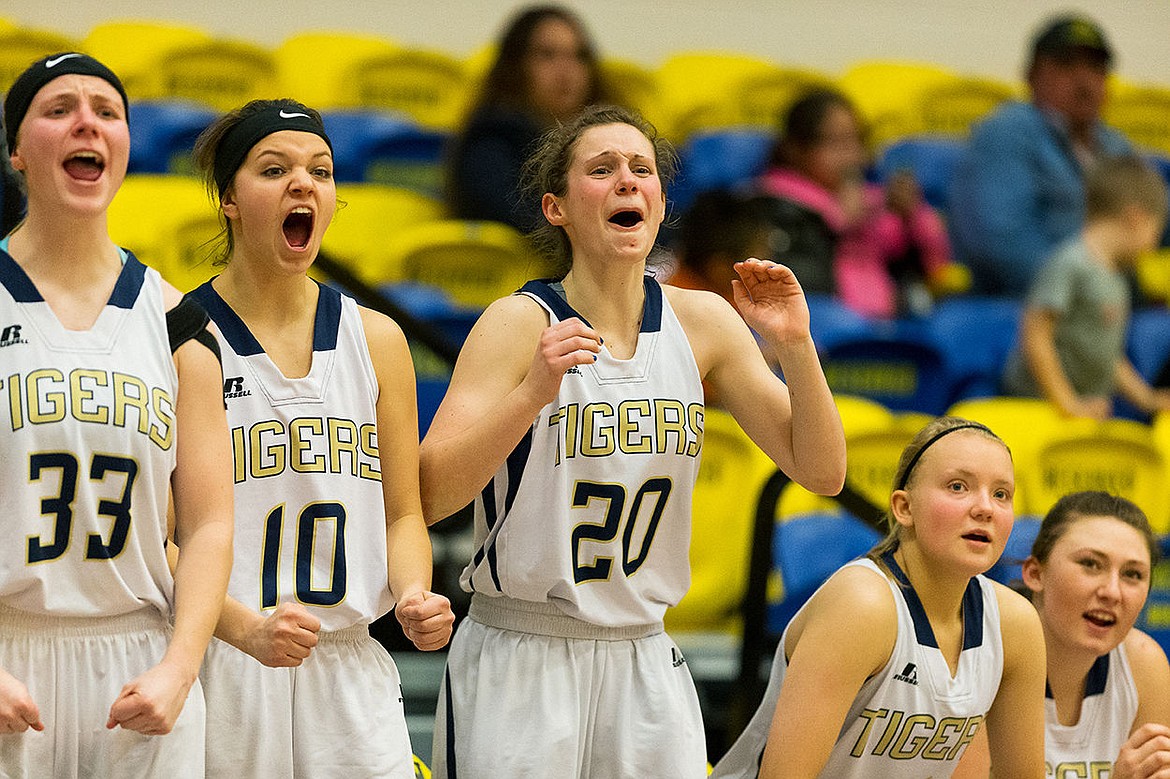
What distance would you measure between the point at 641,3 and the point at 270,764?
7.00 metres

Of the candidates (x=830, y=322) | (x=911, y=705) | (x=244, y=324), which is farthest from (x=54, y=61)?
(x=830, y=322)

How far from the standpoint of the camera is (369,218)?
6672mm

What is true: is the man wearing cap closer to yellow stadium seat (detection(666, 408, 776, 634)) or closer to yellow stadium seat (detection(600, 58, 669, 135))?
yellow stadium seat (detection(600, 58, 669, 135))

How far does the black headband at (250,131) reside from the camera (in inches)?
118

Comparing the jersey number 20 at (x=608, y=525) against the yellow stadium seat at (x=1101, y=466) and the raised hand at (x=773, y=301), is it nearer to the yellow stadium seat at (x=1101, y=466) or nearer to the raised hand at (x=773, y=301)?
the raised hand at (x=773, y=301)

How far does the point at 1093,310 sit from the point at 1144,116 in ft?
10.3

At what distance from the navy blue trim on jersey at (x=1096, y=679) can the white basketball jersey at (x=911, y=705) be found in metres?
0.50

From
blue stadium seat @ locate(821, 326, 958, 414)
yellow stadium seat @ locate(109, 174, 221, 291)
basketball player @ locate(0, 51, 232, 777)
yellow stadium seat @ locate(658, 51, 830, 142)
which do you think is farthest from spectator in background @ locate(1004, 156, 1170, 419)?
basketball player @ locate(0, 51, 232, 777)

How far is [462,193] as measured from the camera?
21.1 ft

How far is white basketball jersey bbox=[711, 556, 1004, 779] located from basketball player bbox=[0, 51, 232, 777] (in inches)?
57.6

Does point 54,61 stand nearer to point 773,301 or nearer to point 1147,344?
point 773,301

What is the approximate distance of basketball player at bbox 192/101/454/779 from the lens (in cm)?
292

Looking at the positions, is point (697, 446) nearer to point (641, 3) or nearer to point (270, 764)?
point (270, 764)

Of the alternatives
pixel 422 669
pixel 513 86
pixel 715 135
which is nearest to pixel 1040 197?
pixel 715 135
